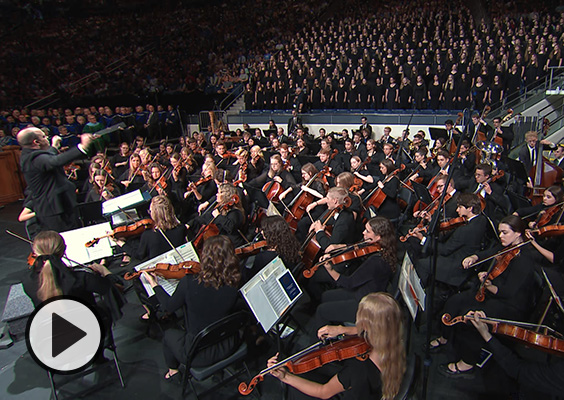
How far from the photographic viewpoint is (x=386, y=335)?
199 centimetres

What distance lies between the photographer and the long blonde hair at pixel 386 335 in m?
1.95

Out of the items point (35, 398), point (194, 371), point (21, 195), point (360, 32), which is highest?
point (360, 32)

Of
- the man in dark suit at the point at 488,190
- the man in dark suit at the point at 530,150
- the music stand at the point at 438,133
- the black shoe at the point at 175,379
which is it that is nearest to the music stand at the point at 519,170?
the man in dark suit at the point at 488,190

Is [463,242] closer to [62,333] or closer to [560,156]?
[62,333]

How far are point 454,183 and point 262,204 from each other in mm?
2667

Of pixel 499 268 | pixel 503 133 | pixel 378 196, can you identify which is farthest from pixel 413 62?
pixel 499 268

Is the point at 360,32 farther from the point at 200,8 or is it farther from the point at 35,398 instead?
A: the point at 35,398

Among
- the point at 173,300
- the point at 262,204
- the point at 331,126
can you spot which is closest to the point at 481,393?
the point at 173,300

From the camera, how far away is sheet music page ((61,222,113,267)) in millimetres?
4023

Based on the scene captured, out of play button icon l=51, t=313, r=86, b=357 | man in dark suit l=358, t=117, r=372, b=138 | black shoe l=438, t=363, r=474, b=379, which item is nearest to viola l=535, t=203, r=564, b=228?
black shoe l=438, t=363, r=474, b=379

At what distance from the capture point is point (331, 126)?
12844 mm

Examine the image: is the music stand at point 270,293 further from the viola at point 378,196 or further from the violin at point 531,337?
the viola at point 378,196

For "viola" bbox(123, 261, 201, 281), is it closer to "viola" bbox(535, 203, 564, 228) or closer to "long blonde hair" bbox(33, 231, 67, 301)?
"long blonde hair" bbox(33, 231, 67, 301)

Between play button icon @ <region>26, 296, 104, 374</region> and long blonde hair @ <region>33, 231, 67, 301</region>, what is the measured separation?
0.27 ft
